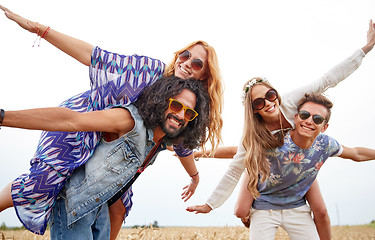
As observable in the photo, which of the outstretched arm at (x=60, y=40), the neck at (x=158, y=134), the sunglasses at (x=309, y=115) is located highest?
the outstretched arm at (x=60, y=40)

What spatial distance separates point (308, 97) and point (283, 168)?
2.82 ft

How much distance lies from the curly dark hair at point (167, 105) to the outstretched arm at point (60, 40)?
661mm

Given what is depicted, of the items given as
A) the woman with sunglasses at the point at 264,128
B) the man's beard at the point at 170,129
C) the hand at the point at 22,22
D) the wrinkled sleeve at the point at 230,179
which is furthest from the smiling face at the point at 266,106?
the hand at the point at 22,22

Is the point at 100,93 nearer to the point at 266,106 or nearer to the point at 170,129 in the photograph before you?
the point at 170,129

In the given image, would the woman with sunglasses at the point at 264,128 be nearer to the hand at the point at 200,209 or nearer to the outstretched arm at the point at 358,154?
the hand at the point at 200,209

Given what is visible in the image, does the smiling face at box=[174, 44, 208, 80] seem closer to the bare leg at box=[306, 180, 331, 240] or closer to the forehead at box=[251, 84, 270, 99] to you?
A: the forehead at box=[251, 84, 270, 99]

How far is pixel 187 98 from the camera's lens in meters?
3.13

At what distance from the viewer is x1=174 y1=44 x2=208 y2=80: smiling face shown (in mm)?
3811

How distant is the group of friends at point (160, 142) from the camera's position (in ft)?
9.29

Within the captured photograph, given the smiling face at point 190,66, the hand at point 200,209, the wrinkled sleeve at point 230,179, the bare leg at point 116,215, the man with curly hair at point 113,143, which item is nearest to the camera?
the man with curly hair at point 113,143

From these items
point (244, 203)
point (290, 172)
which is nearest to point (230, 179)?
Result: point (244, 203)

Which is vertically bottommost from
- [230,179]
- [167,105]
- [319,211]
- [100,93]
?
[319,211]

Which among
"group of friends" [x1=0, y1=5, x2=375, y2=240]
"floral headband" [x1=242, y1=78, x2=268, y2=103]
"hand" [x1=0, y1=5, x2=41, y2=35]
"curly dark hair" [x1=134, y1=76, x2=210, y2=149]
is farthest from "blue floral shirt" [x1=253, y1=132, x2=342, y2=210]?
"hand" [x1=0, y1=5, x2=41, y2=35]

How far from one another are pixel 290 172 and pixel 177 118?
1621 millimetres
